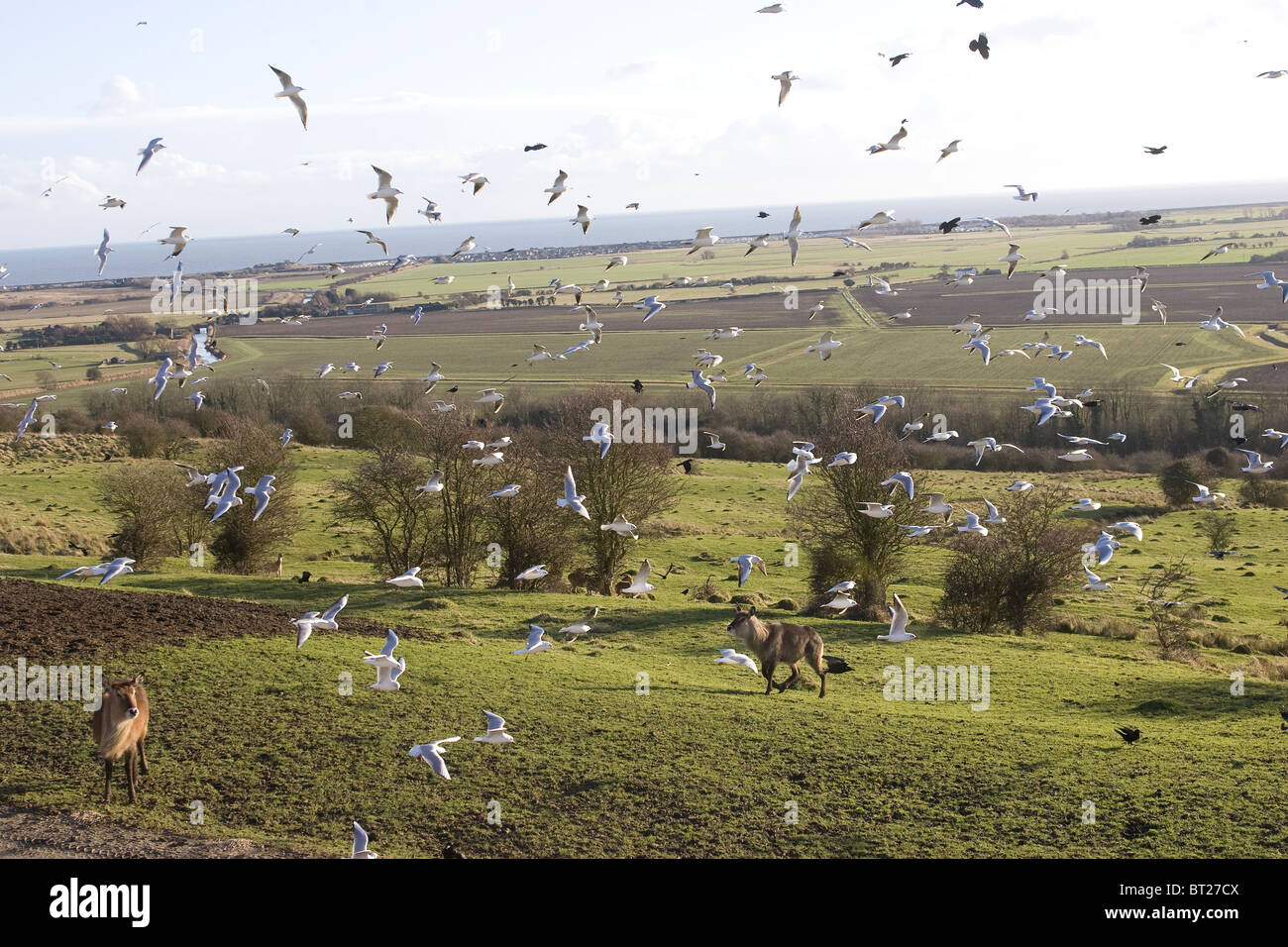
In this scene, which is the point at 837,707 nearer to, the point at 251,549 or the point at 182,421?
the point at 251,549

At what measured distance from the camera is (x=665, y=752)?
1641 cm

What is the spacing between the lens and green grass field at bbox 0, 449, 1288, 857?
44.4 ft

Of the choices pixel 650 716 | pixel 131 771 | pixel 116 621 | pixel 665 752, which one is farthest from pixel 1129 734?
pixel 116 621

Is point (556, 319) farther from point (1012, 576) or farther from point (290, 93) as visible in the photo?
point (290, 93)

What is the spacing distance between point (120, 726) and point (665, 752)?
8117mm

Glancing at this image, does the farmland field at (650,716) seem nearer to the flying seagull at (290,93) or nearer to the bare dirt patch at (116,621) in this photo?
the bare dirt patch at (116,621)

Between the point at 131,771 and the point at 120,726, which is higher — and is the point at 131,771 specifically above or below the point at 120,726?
below

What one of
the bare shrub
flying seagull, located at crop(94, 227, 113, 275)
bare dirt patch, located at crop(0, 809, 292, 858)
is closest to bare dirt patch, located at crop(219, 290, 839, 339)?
the bare shrub

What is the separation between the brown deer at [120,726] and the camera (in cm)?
1367

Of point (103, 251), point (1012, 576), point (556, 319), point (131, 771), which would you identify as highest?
point (556, 319)

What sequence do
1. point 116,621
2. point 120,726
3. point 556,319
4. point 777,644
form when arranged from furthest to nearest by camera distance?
1. point 556,319
2. point 116,621
3. point 777,644
4. point 120,726

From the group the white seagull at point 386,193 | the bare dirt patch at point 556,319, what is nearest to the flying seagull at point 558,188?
the white seagull at point 386,193

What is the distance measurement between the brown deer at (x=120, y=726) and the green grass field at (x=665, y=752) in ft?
1.67

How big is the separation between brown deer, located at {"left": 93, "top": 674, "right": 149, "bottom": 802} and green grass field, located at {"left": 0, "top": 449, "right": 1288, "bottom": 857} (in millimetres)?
508
